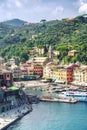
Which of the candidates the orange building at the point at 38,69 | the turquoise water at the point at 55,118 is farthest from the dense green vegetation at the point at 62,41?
the turquoise water at the point at 55,118

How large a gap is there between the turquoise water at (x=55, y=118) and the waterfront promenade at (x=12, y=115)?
1.01 feet

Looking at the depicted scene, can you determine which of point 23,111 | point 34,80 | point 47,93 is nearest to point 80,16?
point 34,80

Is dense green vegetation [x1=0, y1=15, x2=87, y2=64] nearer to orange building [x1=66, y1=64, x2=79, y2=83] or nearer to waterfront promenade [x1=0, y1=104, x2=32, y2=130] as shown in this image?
orange building [x1=66, y1=64, x2=79, y2=83]

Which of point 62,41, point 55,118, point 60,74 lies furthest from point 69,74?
point 55,118

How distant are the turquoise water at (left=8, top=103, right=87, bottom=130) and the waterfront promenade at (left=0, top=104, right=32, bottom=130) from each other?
12.1 inches

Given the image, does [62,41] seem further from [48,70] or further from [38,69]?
[48,70]

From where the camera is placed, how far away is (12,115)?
27.9 m

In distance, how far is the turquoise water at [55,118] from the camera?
87.0ft

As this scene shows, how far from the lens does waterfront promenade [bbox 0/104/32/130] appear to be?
2546 centimetres

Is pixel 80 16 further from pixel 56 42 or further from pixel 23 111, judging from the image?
pixel 23 111

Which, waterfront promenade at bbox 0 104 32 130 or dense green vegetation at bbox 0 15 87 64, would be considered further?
dense green vegetation at bbox 0 15 87 64

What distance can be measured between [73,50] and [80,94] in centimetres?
2203

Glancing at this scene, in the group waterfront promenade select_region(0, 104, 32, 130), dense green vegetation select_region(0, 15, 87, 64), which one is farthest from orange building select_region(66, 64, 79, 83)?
waterfront promenade select_region(0, 104, 32, 130)

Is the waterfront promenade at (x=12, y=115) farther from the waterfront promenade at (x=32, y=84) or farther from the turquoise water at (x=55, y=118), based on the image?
the waterfront promenade at (x=32, y=84)
